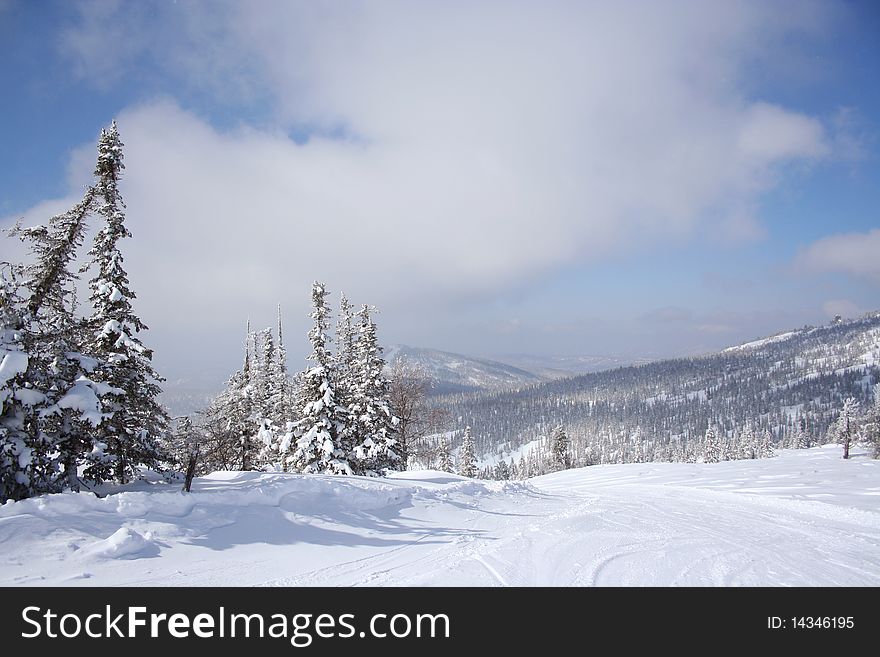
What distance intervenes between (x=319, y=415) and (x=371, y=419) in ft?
10.3

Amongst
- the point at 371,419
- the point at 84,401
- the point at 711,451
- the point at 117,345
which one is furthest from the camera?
the point at 711,451

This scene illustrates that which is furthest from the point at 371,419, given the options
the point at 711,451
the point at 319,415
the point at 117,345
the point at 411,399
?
the point at 711,451

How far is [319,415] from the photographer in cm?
2138

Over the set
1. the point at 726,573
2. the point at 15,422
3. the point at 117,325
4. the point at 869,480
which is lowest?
A: the point at 869,480

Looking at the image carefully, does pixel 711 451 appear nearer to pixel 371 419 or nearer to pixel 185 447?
pixel 371 419

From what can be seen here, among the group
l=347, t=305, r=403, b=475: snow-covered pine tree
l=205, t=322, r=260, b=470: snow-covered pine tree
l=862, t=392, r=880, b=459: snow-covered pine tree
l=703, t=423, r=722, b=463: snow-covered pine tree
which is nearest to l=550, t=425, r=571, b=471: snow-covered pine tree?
l=862, t=392, r=880, b=459: snow-covered pine tree

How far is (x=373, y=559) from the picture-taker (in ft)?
26.3

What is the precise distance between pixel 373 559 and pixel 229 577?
2546mm

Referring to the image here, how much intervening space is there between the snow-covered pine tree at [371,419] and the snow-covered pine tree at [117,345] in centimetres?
1040

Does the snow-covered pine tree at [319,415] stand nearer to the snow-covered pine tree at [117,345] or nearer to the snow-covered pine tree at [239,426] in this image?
the snow-covered pine tree at [239,426]

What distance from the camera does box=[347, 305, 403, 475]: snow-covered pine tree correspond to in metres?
22.5
